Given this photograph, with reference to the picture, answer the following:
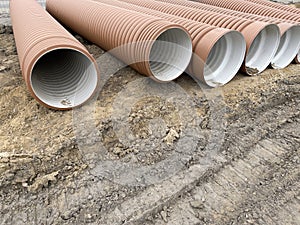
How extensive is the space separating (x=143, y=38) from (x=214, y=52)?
1.71 m

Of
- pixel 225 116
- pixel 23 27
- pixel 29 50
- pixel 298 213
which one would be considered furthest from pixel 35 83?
pixel 298 213

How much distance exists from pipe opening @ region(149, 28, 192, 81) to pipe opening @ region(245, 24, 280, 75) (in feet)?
4.68

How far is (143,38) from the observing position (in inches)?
144

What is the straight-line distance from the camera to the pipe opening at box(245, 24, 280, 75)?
189 inches

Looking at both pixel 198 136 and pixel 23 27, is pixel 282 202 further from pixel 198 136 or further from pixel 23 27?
pixel 23 27

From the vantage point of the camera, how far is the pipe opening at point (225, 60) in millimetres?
4410

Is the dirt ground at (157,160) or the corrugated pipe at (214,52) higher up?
the corrugated pipe at (214,52)

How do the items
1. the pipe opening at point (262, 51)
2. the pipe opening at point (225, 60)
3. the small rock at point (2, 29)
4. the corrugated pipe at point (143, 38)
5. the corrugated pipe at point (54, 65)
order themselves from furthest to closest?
the small rock at point (2, 29) < the pipe opening at point (262, 51) < the pipe opening at point (225, 60) < the corrugated pipe at point (143, 38) < the corrugated pipe at point (54, 65)

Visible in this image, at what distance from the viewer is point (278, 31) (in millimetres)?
4629

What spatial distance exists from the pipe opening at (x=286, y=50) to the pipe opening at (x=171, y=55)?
2194 mm

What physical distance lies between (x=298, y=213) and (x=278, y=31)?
10.2 feet

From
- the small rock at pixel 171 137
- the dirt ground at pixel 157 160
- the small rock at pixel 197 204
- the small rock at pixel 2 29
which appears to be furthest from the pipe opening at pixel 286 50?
the small rock at pixel 2 29

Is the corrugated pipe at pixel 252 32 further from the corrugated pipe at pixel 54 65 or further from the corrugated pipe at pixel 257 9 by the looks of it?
the corrugated pipe at pixel 54 65

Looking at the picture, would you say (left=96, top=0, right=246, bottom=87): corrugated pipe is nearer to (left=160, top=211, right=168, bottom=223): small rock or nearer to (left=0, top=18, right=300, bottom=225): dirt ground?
(left=0, top=18, right=300, bottom=225): dirt ground
